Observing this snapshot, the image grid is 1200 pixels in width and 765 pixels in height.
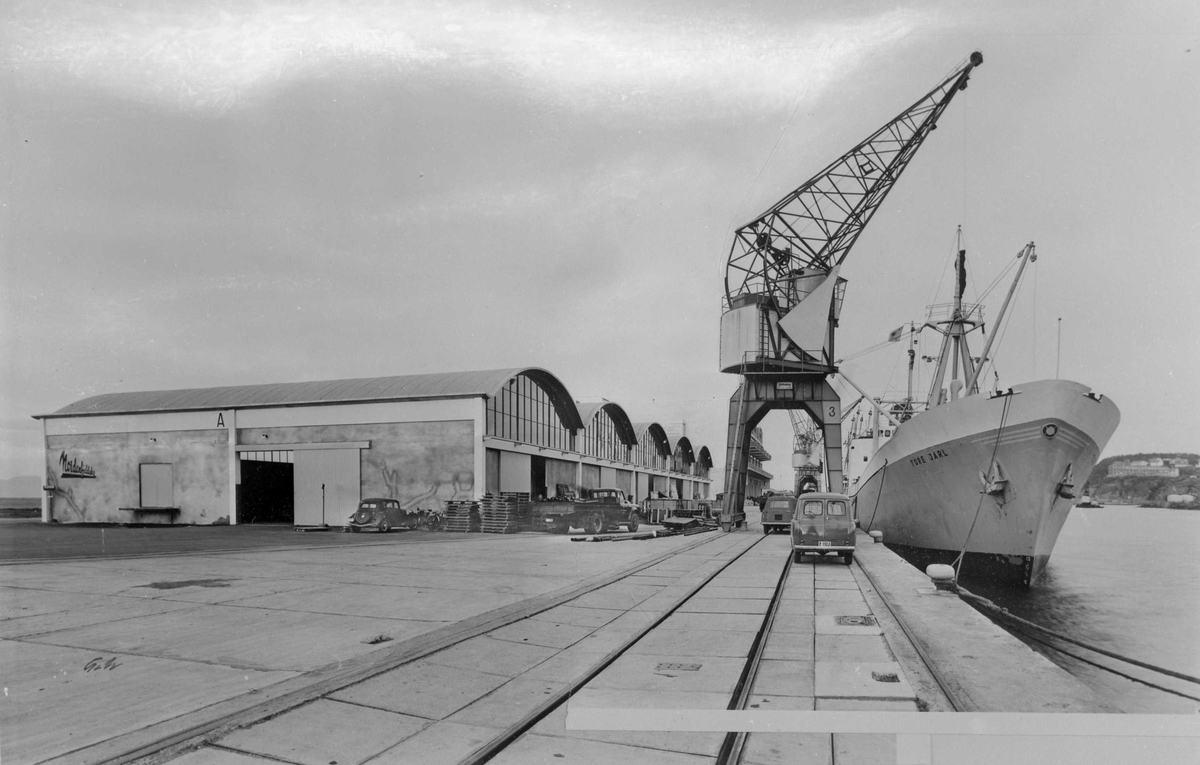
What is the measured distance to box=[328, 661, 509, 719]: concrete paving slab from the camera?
251 inches

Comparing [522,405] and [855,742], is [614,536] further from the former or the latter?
[855,742]

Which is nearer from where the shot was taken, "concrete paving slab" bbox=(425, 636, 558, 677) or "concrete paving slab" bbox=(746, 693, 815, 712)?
"concrete paving slab" bbox=(746, 693, 815, 712)

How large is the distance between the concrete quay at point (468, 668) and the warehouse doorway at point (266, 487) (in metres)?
26.1

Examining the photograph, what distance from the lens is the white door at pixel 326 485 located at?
127 ft

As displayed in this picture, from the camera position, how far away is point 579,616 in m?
11.1

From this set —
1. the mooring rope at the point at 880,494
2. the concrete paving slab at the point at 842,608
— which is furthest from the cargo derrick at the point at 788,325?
the concrete paving slab at the point at 842,608

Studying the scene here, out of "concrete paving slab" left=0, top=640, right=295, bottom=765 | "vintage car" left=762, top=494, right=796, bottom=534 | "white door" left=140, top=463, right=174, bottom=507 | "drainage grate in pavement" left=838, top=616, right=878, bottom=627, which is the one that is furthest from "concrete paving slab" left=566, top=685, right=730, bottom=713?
"white door" left=140, top=463, right=174, bottom=507

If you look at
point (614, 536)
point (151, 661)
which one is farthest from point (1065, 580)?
point (151, 661)

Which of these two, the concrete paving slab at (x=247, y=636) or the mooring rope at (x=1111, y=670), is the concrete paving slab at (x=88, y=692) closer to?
the concrete paving slab at (x=247, y=636)

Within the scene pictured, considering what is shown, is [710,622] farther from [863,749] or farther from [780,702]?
[863,749]

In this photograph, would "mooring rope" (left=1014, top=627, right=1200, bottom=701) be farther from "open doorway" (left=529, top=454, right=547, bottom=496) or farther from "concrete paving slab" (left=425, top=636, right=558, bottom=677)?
"open doorway" (left=529, top=454, right=547, bottom=496)

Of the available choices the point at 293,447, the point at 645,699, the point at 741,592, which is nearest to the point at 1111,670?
the point at 741,592

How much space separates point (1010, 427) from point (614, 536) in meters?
16.9

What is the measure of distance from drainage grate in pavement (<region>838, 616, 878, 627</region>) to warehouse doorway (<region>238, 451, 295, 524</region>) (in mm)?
36587
